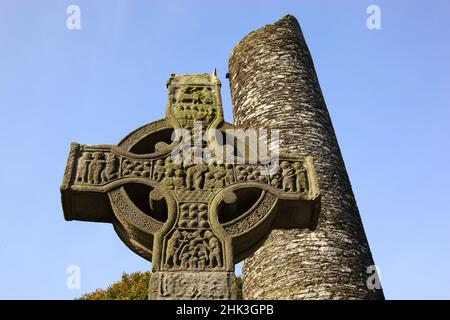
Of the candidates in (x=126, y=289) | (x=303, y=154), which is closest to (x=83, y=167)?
(x=303, y=154)

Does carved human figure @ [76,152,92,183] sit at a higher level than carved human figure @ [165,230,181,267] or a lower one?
higher

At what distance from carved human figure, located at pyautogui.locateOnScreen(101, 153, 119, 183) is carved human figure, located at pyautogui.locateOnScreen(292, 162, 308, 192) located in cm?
133

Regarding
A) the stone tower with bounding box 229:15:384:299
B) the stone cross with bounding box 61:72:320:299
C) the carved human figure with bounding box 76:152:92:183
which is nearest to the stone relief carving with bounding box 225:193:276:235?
the stone cross with bounding box 61:72:320:299

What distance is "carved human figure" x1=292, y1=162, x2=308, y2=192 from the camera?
3766 mm

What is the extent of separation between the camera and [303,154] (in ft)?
25.7

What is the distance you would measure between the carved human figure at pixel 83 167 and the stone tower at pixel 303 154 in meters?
3.89

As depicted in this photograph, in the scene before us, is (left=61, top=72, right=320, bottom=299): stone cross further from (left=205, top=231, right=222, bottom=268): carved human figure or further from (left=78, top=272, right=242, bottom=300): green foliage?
(left=78, top=272, right=242, bottom=300): green foliage

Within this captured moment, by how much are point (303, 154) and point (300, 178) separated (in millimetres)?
4072

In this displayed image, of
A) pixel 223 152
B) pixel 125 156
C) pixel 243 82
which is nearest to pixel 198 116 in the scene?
pixel 223 152

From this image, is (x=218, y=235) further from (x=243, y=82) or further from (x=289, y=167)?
(x=243, y=82)

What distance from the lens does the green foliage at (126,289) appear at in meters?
19.7

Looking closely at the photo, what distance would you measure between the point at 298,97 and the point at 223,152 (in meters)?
5.56

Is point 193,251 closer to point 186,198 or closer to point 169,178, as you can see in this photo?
point 186,198

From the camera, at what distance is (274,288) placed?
6930 mm
